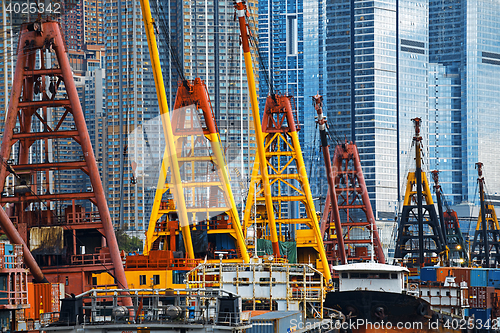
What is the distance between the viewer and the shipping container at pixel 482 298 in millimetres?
57978

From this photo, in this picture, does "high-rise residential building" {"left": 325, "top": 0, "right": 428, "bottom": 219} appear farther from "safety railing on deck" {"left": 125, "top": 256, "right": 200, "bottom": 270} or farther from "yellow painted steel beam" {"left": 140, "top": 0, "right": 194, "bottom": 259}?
"safety railing on deck" {"left": 125, "top": 256, "right": 200, "bottom": 270}

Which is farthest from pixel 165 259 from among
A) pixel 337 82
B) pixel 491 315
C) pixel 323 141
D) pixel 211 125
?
pixel 337 82

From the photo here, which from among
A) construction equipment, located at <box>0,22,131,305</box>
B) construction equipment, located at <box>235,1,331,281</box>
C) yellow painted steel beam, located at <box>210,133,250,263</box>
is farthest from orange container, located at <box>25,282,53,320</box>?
construction equipment, located at <box>235,1,331,281</box>

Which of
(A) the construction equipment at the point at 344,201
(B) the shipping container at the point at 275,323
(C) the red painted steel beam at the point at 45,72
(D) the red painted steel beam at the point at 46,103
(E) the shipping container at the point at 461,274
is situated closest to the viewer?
(B) the shipping container at the point at 275,323

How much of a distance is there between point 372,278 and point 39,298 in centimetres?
2038

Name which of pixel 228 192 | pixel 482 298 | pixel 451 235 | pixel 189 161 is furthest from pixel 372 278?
pixel 451 235

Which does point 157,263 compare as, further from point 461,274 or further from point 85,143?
point 461,274

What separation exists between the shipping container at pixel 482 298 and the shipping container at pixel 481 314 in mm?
1105

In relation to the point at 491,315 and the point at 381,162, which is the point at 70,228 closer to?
the point at 491,315

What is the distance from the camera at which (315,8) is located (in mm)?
196500

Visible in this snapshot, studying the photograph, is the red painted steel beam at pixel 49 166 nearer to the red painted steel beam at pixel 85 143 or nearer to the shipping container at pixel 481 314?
the red painted steel beam at pixel 85 143

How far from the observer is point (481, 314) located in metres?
55.9

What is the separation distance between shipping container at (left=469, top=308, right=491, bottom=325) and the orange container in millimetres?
31523

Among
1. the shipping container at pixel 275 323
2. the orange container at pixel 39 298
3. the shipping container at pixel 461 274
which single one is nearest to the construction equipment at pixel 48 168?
the orange container at pixel 39 298
